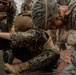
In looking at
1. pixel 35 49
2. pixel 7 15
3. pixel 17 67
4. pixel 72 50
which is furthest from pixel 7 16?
pixel 72 50

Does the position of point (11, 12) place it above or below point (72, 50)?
above

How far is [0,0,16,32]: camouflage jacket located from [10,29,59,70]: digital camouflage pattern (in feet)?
4.46

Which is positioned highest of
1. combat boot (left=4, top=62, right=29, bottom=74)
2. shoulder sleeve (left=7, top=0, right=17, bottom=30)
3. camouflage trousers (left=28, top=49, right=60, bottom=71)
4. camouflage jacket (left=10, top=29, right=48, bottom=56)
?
shoulder sleeve (left=7, top=0, right=17, bottom=30)

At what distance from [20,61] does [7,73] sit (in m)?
0.60

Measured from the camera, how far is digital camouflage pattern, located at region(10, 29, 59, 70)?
3.47m

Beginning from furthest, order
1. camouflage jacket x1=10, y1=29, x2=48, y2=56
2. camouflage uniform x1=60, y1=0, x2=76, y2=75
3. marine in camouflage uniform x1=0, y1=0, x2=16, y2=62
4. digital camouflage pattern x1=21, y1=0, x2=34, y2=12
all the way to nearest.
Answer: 1. digital camouflage pattern x1=21, y1=0, x2=34, y2=12
2. marine in camouflage uniform x1=0, y1=0, x2=16, y2=62
3. camouflage jacket x1=10, y1=29, x2=48, y2=56
4. camouflage uniform x1=60, y1=0, x2=76, y2=75

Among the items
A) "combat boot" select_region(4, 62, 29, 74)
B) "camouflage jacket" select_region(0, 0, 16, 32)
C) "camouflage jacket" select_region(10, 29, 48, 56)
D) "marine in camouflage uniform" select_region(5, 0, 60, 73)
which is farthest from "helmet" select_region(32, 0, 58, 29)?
"camouflage jacket" select_region(0, 0, 16, 32)

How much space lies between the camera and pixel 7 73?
3535 mm

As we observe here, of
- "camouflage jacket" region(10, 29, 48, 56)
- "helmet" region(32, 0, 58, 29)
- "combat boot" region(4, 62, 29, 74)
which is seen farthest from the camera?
"combat boot" region(4, 62, 29, 74)

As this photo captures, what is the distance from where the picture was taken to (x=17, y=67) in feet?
12.1

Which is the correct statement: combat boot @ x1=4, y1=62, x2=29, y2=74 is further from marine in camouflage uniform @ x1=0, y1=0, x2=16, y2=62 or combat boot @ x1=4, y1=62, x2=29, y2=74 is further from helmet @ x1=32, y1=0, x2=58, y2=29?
marine in camouflage uniform @ x1=0, y1=0, x2=16, y2=62

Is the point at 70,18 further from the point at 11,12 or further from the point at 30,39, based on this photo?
the point at 11,12

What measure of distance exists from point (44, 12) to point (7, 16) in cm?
208

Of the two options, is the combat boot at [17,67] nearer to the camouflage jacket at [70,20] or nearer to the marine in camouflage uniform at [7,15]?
the camouflage jacket at [70,20]
